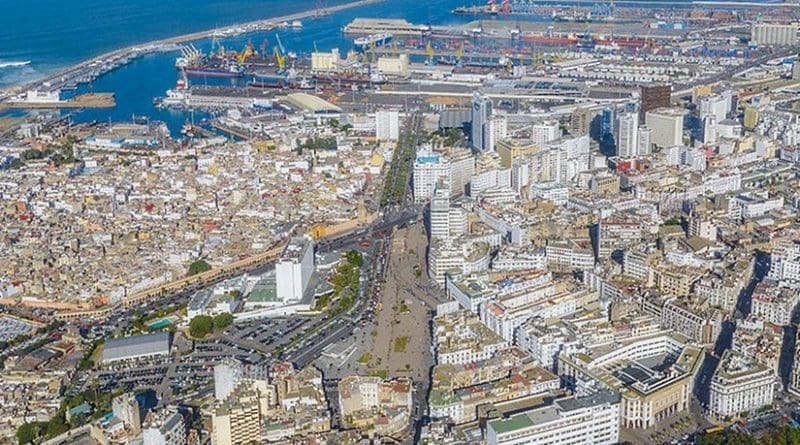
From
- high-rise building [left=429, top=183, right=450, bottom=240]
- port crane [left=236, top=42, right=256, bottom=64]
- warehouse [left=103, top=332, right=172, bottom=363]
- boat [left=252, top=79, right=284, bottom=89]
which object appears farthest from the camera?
port crane [left=236, top=42, right=256, bottom=64]

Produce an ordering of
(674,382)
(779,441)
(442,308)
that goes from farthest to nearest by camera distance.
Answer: (442,308) < (674,382) < (779,441)

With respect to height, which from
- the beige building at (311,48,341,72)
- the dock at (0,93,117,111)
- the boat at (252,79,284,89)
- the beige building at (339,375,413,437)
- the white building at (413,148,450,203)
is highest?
the beige building at (311,48,341,72)

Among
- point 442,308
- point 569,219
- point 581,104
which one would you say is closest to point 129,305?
point 442,308

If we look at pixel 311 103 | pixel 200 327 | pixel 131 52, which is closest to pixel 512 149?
pixel 200 327

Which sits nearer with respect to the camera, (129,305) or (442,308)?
(442,308)

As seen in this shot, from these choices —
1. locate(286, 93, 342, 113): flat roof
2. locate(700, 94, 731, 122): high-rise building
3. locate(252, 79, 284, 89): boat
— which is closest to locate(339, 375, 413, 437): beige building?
locate(700, 94, 731, 122): high-rise building

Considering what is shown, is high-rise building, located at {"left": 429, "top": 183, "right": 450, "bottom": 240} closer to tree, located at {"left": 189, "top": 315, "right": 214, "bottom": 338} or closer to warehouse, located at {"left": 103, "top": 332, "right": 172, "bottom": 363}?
tree, located at {"left": 189, "top": 315, "right": 214, "bottom": 338}

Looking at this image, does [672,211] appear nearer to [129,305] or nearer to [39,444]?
[129,305]
